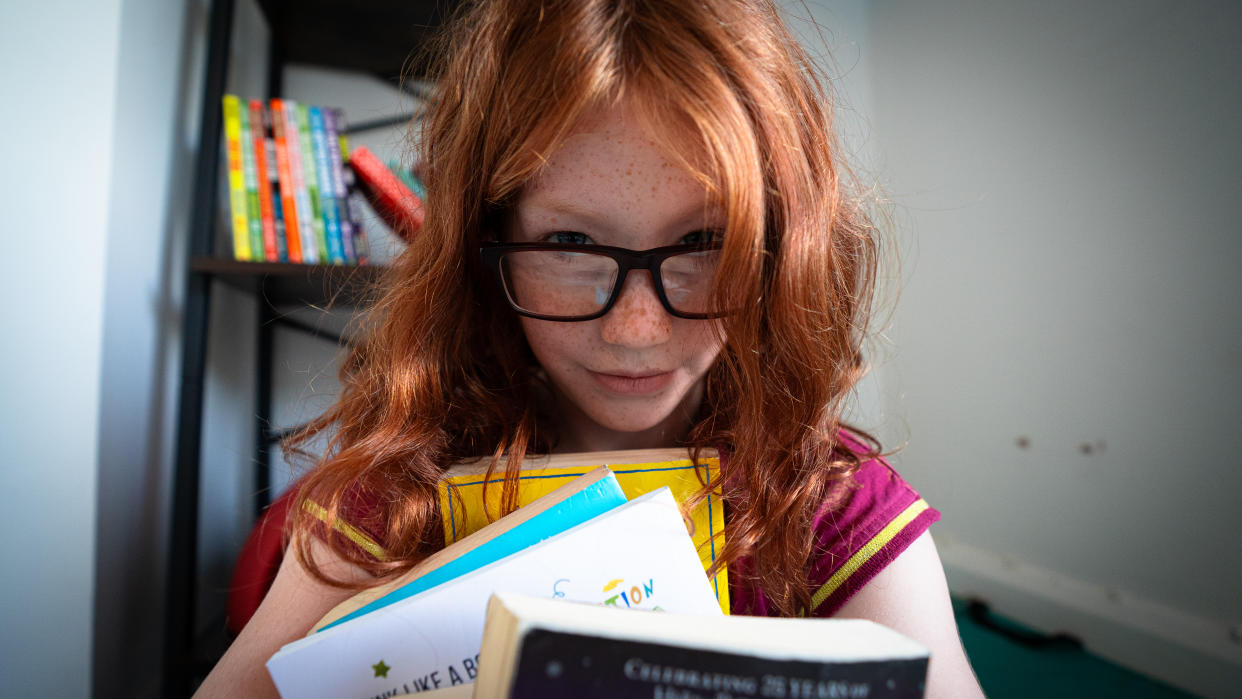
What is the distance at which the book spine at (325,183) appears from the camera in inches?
42.6

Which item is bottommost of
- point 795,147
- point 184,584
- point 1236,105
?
point 184,584

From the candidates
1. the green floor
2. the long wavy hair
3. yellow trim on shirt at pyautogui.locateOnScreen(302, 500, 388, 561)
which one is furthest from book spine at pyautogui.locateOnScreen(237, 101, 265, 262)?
the green floor

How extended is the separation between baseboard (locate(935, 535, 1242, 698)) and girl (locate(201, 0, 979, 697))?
0.54m

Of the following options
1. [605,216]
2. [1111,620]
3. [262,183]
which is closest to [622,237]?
[605,216]

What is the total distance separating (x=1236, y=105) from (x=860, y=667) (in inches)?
30.4

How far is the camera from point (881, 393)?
55.2 inches

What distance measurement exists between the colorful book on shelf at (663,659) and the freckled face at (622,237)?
0.91ft

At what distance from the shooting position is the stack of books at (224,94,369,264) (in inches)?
40.5

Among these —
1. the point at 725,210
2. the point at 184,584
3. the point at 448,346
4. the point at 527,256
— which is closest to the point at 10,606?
the point at 184,584

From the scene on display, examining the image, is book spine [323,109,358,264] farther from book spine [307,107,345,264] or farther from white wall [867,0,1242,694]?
white wall [867,0,1242,694]

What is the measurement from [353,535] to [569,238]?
314 mm

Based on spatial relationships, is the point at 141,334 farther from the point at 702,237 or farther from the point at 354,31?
the point at 702,237

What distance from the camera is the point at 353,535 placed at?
52cm

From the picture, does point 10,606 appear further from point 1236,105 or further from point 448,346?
point 1236,105
